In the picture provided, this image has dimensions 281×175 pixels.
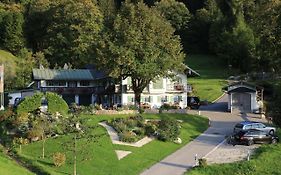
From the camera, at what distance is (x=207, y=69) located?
10350cm

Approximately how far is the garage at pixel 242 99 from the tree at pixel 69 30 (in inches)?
1194

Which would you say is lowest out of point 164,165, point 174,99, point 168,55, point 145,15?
point 164,165

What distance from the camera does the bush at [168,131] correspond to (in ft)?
147

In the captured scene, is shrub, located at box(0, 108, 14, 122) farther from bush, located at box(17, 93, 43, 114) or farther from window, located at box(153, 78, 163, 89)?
window, located at box(153, 78, 163, 89)

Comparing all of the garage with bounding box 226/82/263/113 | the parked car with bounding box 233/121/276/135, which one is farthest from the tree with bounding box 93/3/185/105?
the parked car with bounding box 233/121/276/135

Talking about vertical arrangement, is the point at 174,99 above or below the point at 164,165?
above

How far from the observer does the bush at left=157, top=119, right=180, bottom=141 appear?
147ft

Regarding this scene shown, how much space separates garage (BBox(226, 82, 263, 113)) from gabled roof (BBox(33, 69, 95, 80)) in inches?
803

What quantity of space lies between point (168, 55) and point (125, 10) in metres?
7.29

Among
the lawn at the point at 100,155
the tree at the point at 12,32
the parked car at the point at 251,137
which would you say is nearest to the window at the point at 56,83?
the tree at the point at 12,32

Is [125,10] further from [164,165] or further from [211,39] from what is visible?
[211,39]

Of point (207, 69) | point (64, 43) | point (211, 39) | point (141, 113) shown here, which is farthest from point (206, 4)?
point (141, 113)

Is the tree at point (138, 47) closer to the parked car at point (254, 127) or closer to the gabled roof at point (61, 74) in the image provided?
the gabled roof at point (61, 74)

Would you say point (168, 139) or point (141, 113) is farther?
point (141, 113)
